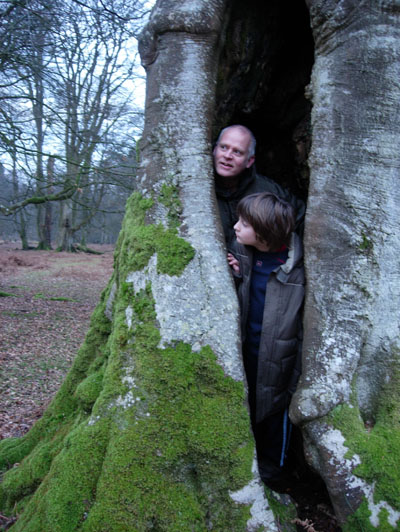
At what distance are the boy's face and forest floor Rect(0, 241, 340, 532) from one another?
156 centimetres

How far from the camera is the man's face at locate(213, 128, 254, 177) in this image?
2.74 metres

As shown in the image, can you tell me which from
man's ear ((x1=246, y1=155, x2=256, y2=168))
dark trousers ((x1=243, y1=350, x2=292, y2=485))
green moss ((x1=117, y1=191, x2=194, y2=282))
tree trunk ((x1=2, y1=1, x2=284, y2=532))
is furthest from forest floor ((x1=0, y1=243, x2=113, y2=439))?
man's ear ((x1=246, y1=155, x2=256, y2=168))

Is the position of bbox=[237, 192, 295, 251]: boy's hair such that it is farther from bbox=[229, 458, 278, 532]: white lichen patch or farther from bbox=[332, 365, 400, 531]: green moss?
bbox=[229, 458, 278, 532]: white lichen patch

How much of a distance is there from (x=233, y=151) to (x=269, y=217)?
2.23 ft

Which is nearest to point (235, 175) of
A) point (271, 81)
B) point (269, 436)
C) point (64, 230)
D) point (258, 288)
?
point (258, 288)

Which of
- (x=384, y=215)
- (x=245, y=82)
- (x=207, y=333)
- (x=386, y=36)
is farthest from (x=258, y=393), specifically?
(x=245, y=82)

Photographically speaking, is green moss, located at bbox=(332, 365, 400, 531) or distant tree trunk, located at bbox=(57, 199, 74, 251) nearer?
green moss, located at bbox=(332, 365, 400, 531)

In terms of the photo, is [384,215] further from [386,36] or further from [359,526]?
[359,526]

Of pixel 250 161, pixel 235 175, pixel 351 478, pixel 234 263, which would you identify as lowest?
pixel 351 478

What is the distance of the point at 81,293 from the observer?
1230 centimetres

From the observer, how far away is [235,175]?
2.88m

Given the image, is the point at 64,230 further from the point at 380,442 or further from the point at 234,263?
the point at 380,442

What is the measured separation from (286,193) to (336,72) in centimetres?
97

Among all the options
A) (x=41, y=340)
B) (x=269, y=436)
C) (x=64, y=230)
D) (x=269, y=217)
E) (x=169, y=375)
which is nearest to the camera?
(x=169, y=375)
